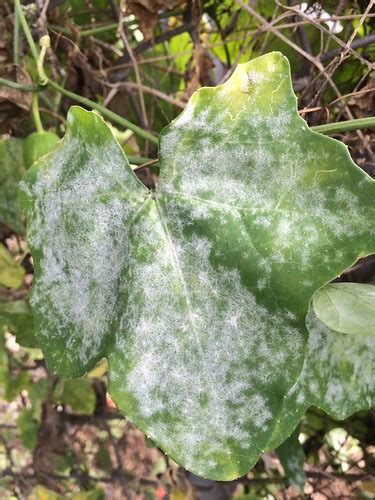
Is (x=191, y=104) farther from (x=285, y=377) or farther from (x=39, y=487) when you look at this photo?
(x=39, y=487)

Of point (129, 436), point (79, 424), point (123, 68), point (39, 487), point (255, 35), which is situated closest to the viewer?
point (255, 35)

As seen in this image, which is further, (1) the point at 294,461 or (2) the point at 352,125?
(1) the point at 294,461

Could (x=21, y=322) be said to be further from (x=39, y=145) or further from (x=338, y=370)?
(x=338, y=370)

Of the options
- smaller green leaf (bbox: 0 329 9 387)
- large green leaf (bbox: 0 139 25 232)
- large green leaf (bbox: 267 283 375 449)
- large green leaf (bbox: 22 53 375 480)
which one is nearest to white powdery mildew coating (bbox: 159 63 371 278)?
large green leaf (bbox: 22 53 375 480)

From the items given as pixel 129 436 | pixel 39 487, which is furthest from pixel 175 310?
pixel 129 436

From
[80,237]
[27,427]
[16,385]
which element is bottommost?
[27,427]

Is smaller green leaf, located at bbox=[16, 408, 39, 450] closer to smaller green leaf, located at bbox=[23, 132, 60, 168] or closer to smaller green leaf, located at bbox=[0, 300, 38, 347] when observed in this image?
smaller green leaf, located at bbox=[0, 300, 38, 347]

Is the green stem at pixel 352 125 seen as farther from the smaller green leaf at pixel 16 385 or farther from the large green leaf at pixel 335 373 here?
the smaller green leaf at pixel 16 385

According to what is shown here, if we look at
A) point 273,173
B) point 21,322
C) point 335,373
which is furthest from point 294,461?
point 273,173
